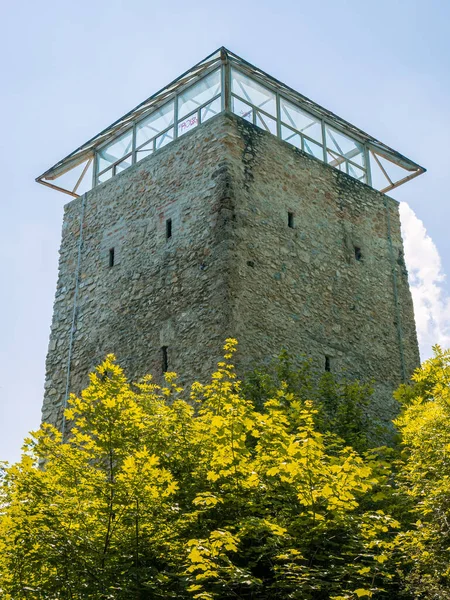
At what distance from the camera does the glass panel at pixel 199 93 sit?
17.3 m

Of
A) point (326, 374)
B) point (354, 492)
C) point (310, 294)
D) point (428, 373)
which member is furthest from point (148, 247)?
point (354, 492)

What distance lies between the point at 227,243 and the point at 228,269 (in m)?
0.52

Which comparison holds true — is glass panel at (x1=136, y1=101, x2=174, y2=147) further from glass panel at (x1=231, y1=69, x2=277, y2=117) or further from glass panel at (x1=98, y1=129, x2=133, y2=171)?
glass panel at (x1=231, y1=69, x2=277, y2=117)

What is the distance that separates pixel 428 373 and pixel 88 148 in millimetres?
9415

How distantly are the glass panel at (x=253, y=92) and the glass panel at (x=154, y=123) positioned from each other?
5.24ft

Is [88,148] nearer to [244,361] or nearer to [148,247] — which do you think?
[148,247]

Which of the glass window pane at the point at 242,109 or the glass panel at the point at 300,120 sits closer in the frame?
the glass window pane at the point at 242,109

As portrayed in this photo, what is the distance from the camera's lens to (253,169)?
16672mm

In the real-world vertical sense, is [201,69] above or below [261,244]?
above

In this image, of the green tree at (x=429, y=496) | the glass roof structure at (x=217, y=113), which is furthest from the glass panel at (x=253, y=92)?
the green tree at (x=429, y=496)

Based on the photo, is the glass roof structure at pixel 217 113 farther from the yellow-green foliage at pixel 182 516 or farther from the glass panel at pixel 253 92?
the yellow-green foliage at pixel 182 516

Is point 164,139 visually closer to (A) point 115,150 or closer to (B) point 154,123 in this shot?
(B) point 154,123

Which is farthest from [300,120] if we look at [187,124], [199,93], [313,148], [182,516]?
[182,516]

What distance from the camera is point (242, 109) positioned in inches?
678
